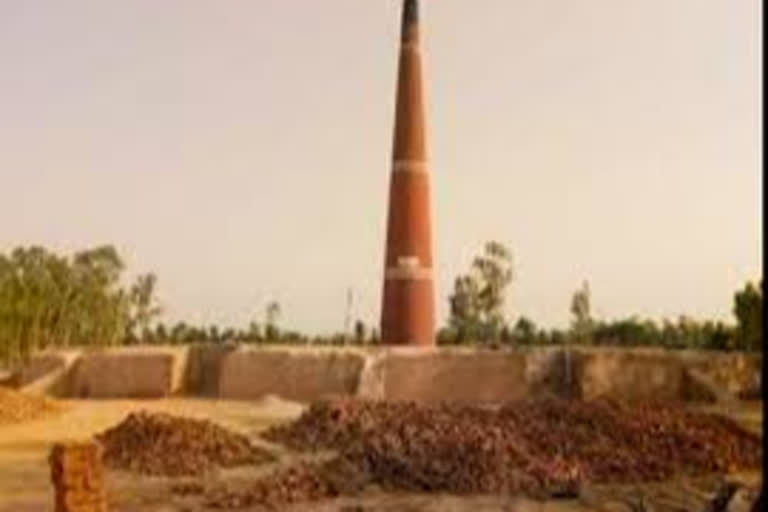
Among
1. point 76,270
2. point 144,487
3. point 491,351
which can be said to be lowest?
point 144,487

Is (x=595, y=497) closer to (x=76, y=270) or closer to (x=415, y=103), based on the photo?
(x=415, y=103)

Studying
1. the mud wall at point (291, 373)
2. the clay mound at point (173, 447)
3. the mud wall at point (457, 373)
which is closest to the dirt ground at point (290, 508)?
the clay mound at point (173, 447)

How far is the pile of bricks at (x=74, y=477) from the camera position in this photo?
848 cm

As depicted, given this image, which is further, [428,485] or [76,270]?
[76,270]

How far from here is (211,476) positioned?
48.1 feet

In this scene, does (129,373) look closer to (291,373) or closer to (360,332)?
(291,373)

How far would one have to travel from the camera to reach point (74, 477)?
27.9ft

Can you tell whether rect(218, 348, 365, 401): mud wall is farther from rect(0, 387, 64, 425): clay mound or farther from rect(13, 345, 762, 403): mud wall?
rect(0, 387, 64, 425): clay mound

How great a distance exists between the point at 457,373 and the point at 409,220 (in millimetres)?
6405

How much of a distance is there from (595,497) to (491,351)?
1275cm

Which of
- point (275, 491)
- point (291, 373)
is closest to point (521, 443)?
point (275, 491)

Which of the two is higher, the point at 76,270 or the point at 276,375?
the point at 76,270

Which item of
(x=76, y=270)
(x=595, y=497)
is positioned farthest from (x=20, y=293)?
(x=595, y=497)

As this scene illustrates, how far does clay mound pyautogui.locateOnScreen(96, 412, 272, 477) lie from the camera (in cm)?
1534
